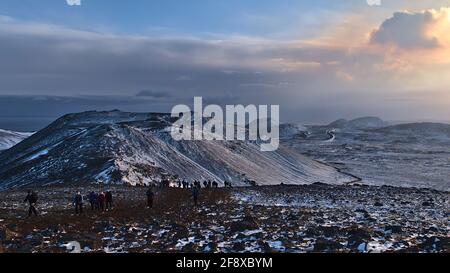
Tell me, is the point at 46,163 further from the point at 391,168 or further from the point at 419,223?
the point at 391,168

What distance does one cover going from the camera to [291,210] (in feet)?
98.9

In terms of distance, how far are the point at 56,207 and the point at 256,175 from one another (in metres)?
54.4

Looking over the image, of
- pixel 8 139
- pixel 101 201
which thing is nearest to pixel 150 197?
pixel 101 201

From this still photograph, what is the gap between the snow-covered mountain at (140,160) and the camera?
202ft

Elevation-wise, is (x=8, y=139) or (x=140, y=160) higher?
(x=140, y=160)

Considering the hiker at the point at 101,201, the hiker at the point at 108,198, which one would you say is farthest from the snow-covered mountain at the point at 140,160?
the hiker at the point at 101,201

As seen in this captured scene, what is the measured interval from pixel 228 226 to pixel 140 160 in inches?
1874

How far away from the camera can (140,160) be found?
68.7m

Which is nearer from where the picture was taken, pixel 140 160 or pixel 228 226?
pixel 228 226

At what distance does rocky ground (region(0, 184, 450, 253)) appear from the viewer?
61.7 feet

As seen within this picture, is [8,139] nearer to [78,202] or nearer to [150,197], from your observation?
[150,197]

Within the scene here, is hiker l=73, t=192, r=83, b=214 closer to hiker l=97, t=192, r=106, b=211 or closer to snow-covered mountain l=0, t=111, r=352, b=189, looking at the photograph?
hiker l=97, t=192, r=106, b=211

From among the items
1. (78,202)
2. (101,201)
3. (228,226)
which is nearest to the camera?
(228,226)
